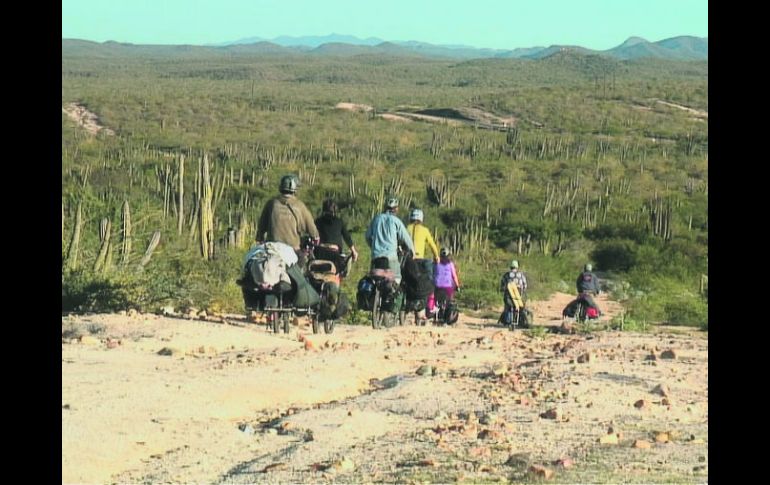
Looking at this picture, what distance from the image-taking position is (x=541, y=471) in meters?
6.26

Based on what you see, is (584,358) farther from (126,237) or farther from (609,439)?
(126,237)

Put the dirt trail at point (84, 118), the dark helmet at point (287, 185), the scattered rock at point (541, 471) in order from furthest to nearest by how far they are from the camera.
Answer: the dirt trail at point (84, 118)
the dark helmet at point (287, 185)
the scattered rock at point (541, 471)

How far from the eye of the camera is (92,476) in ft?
21.1

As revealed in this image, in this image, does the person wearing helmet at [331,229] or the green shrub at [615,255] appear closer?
the person wearing helmet at [331,229]

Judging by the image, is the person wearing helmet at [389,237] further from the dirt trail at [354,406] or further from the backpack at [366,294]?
the dirt trail at [354,406]

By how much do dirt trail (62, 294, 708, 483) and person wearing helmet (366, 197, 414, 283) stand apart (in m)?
1.15

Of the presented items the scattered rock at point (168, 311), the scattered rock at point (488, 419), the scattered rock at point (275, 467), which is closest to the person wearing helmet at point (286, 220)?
the scattered rock at point (168, 311)

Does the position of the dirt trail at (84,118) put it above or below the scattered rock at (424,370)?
above

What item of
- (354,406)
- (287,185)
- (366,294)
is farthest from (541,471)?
(366,294)

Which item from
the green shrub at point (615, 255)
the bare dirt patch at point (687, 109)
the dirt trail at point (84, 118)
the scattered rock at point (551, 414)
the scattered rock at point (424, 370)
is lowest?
the green shrub at point (615, 255)

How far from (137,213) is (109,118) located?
46064 mm

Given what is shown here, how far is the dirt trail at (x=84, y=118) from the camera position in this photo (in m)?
55.6

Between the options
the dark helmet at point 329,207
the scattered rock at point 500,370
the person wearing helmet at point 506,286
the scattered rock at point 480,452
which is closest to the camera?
the scattered rock at point 480,452
